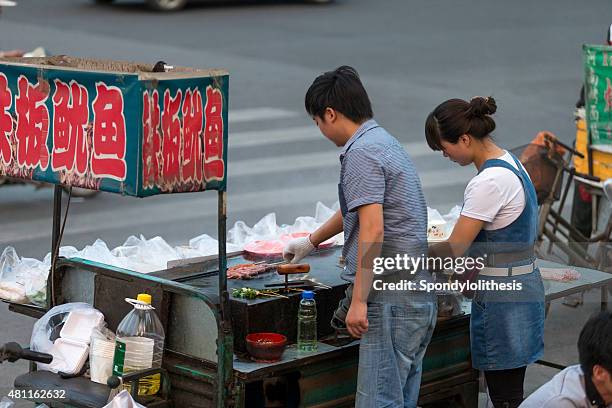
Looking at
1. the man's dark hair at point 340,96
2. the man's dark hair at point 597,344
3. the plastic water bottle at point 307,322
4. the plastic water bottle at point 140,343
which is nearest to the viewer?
the man's dark hair at point 597,344

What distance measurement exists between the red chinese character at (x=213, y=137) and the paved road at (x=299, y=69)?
2270 millimetres

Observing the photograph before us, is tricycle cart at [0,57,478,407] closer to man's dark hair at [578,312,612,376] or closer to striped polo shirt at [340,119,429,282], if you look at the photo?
striped polo shirt at [340,119,429,282]

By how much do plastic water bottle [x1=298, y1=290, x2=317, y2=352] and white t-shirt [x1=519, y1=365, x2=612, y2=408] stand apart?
4.20ft

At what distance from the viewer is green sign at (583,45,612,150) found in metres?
7.23

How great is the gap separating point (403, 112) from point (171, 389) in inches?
333

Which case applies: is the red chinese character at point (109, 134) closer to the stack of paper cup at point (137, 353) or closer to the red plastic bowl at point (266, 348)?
the stack of paper cup at point (137, 353)

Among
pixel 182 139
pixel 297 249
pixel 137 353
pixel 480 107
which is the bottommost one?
pixel 137 353

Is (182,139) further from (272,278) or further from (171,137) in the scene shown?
(272,278)

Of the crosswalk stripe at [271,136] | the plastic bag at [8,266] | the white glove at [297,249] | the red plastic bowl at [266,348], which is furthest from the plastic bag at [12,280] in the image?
the crosswalk stripe at [271,136]

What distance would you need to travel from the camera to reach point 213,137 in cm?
438

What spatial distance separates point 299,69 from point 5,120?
35.2ft

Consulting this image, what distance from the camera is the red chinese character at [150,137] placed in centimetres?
411

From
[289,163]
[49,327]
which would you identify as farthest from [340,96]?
[289,163]

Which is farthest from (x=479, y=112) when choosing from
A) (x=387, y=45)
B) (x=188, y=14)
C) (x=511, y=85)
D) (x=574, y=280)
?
(x=188, y=14)
